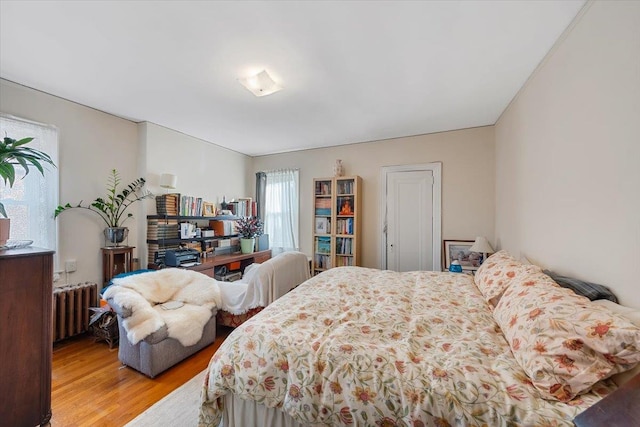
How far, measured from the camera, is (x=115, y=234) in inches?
108

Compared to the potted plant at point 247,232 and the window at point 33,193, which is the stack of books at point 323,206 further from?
the window at point 33,193

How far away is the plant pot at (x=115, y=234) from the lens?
2.74 metres

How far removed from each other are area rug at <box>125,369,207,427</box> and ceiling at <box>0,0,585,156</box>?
2524 mm

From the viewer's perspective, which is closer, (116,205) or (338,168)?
(116,205)

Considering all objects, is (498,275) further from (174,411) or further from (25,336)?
(25,336)

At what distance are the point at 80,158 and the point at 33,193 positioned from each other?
54 centimetres

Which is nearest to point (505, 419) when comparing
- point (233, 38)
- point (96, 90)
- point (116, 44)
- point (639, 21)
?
point (639, 21)

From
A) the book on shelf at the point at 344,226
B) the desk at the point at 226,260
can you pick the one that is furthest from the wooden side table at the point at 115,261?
the book on shelf at the point at 344,226

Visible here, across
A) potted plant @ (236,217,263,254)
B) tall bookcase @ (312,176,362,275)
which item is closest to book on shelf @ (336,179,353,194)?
tall bookcase @ (312,176,362,275)

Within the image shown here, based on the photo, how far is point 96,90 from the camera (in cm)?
234

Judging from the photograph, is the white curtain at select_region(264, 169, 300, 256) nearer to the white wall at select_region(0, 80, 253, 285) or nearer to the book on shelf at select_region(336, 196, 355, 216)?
the book on shelf at select_region(336, 196, 355, 216)

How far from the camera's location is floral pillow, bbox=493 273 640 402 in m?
0.83

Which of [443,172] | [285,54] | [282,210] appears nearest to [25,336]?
[285,54]

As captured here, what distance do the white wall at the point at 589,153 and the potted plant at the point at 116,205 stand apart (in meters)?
4.09
